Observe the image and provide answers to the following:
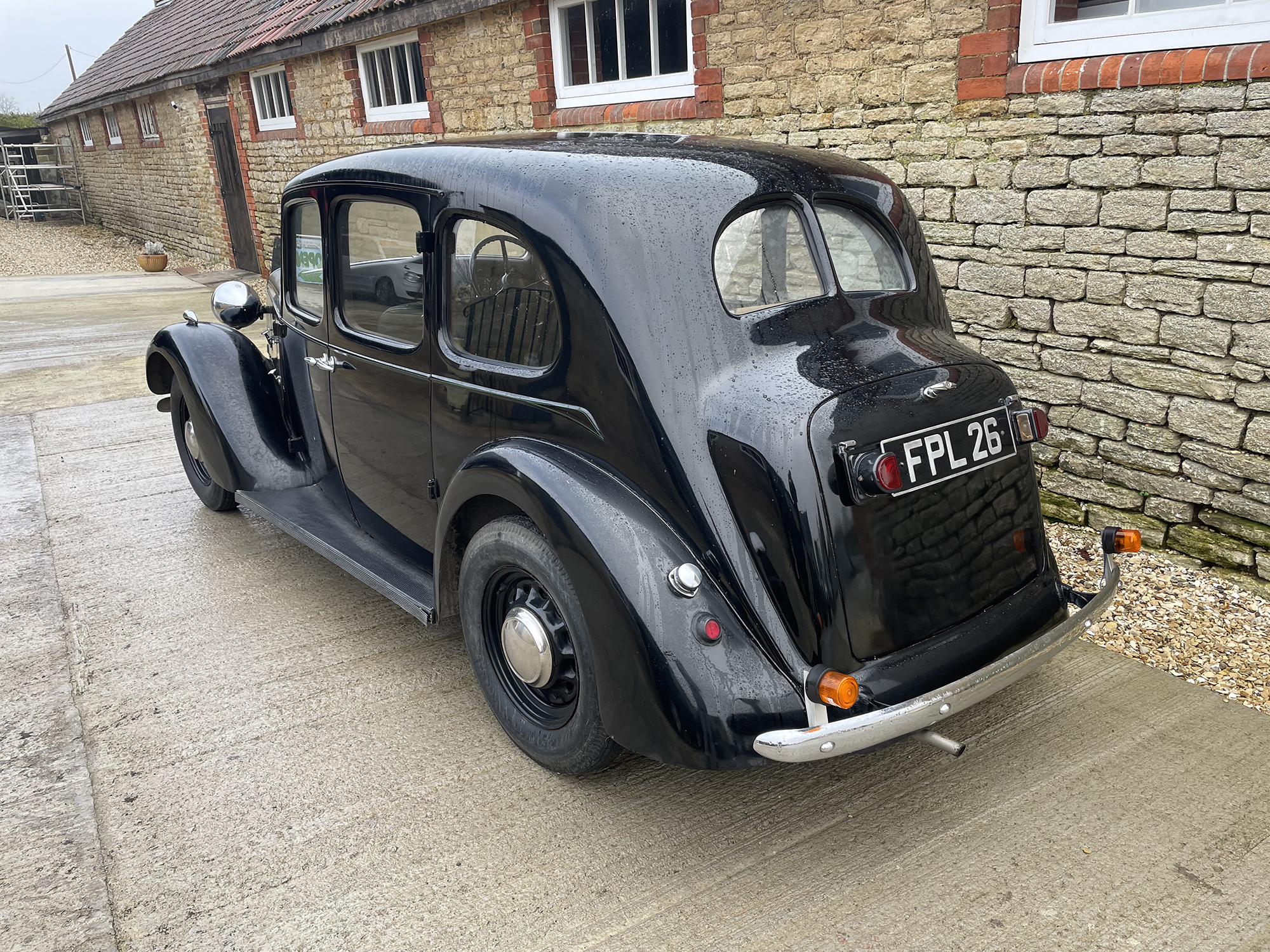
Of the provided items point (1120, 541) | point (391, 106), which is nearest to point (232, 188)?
point (391, 106)

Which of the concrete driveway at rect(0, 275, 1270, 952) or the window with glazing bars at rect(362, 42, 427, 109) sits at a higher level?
the window with glazing bars at rect(362, 42, 427, 109)

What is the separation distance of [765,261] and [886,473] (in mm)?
777

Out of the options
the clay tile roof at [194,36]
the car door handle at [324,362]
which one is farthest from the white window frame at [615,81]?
the car door handle at [324,362]

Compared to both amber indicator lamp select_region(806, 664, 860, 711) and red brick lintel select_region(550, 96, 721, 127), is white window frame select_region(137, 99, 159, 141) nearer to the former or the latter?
red brick lintel select_region(550, 96, 721, 127)

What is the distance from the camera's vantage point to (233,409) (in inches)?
160

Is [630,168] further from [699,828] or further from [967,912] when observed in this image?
[967,912]

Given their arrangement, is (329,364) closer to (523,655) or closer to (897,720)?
(523,655)

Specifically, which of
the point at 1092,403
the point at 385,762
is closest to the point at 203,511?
the point at 385,762

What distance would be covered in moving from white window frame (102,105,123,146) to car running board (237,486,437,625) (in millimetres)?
18616

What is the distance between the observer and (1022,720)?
296 centimetres

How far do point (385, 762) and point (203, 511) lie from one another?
2631mm

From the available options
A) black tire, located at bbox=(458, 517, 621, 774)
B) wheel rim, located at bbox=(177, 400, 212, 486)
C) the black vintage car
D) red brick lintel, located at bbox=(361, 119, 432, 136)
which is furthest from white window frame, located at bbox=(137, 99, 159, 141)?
black tire, located at bbox=(458, 517, 621, 774)

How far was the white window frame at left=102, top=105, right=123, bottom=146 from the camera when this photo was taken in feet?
61.7

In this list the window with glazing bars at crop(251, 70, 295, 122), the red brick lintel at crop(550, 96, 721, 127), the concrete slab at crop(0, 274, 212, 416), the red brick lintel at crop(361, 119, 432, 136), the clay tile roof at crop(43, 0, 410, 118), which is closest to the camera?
the red brick lintel at crop(550, 96, 721, 127)
